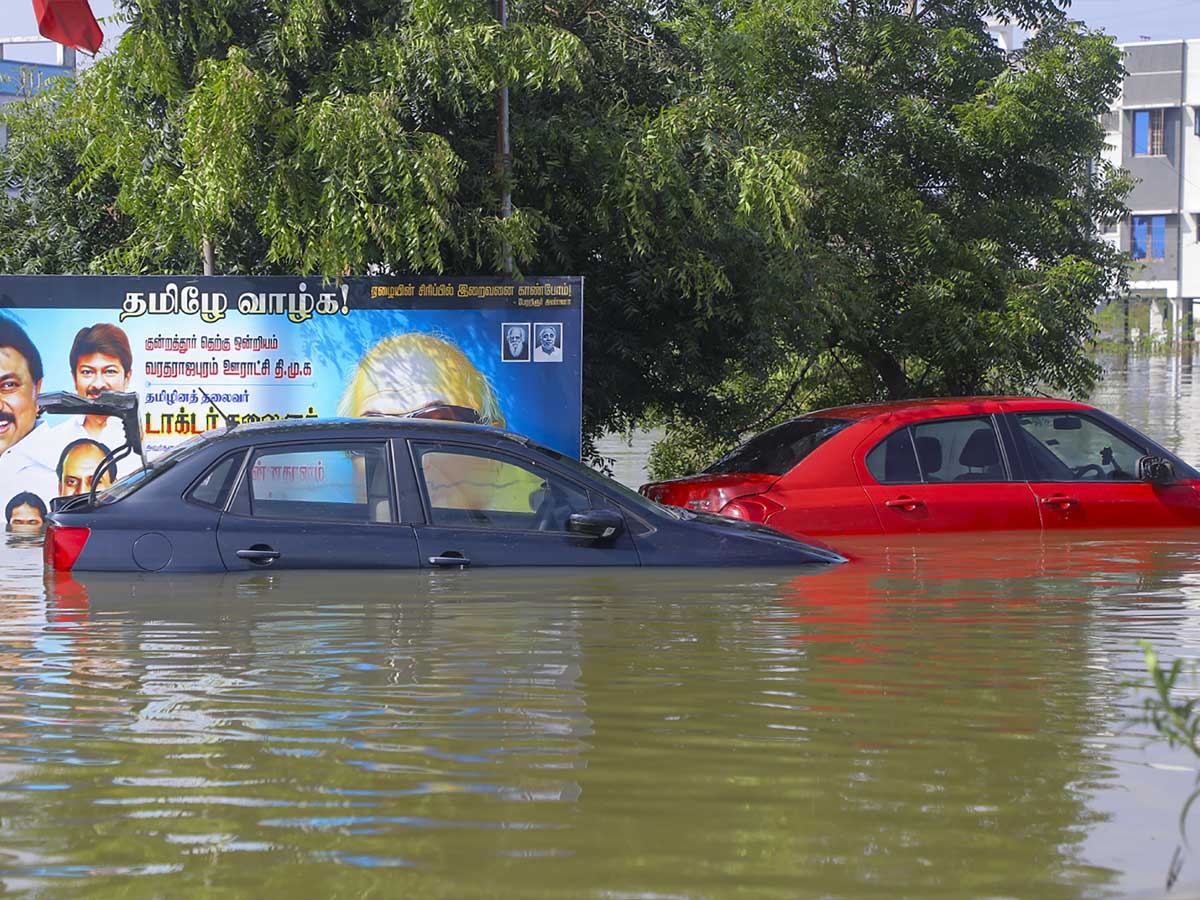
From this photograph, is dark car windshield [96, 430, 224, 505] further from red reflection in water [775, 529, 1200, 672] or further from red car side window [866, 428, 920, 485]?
red car side window [866, 428, 920, 485]

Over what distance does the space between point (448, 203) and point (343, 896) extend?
27.2 ft

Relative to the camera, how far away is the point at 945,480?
9.82 meters

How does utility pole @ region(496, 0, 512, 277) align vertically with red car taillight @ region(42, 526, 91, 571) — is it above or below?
above

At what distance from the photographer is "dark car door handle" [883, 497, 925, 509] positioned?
9.59 m

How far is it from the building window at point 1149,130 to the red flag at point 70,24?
74.3 meters

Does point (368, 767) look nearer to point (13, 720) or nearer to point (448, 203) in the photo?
point (13, 720)

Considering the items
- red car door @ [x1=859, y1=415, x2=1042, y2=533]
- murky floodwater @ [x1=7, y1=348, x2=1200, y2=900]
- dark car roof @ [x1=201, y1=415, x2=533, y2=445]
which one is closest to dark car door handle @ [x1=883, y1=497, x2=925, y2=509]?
red car door @ [x1=859, y1=415, x2=1042, y2=533]

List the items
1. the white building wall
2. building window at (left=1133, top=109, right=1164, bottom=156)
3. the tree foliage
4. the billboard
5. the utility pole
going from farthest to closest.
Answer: building window at (left=1133, top=109, right=1164, bottom=156) < the white building wall < the utility pole < the billboard < the tree foliage

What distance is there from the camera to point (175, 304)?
1164 centimetres

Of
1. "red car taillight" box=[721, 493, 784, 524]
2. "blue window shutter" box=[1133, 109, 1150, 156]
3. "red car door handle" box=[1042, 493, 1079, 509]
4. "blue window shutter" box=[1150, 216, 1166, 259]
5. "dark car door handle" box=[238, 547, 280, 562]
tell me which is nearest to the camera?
"dark car door handle" box=[238, 547, 280, 562]

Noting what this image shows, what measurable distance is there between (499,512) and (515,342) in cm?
392

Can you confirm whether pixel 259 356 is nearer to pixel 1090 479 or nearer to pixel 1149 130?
pixel 1090 479

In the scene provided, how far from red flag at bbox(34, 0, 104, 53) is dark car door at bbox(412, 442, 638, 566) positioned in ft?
21.3

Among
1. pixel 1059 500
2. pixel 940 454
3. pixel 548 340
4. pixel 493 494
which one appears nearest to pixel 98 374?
pixel 548 340
